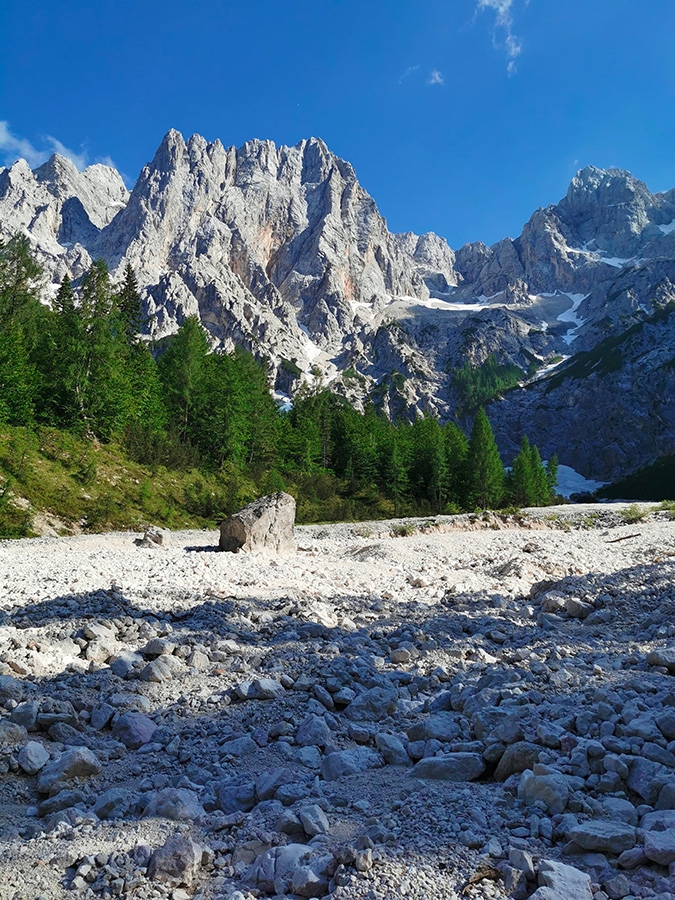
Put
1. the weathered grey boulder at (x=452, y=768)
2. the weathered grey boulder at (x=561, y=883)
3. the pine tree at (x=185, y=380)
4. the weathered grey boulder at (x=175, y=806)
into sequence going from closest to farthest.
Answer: the weathered grey boulder at (x=561, y=883), the weathered grey boulder at (x=175, y=806), the weathered grey boulder at (x=452, y=768), the pine tree at (x=185, y=380)

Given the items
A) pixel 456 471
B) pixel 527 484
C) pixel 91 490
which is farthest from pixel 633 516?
pixel 527 484

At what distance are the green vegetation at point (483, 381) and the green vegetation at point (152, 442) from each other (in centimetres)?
11540

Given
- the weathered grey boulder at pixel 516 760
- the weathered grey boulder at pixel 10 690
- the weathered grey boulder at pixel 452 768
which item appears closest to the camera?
the weathered grey boulder at pixel 516 760

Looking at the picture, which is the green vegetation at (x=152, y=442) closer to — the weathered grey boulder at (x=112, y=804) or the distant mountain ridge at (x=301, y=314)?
the weathered grey boulder at (x=112, y=804)

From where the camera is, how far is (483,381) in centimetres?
18525

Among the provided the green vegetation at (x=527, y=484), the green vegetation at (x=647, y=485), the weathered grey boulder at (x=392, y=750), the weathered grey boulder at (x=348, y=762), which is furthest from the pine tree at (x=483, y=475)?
the weathered grey boulder at (x=348, y=762)

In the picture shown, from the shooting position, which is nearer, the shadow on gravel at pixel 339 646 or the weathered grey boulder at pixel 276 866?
the weathered grey boulder at pixel 276 866

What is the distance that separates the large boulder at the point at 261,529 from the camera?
53.9 ft

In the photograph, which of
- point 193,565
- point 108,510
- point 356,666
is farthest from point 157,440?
point 356,666

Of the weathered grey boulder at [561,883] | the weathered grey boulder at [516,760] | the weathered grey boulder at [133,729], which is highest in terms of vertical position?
the weathered grey boulder at [561,883]

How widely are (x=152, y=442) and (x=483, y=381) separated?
16802cm

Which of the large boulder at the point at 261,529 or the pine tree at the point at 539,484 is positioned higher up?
the pine tree at the point at 539,484

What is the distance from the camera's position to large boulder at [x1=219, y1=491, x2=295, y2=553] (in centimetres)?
1642

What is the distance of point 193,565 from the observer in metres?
12.9
